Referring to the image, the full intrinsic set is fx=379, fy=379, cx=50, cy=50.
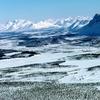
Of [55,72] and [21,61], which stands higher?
[55,72]

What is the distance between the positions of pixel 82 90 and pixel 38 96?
4.37 meters

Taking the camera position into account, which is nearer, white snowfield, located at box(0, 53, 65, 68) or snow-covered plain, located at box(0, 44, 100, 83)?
snow-covered plain, located at box(0, 44, 100, 83)

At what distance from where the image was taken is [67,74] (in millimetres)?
45594

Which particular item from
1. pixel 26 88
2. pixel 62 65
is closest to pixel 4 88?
pixel 26 88

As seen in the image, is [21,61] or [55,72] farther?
[21,61]

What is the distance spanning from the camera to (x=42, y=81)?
40.3 meters

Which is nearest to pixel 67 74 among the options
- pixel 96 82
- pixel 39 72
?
pixel 39 72

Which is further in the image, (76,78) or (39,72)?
(39,72)

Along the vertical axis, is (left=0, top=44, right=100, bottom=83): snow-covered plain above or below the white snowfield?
above

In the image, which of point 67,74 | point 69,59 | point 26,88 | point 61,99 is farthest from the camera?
point 69,59

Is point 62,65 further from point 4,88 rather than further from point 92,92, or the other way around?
point 92,92

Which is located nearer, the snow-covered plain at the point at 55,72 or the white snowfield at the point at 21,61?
the snow-covered plain at the point at 55,72

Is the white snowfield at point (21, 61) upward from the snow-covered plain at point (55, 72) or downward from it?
downward

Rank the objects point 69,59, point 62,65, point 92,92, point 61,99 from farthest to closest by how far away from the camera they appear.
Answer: point 69,59, point 62,65, point 92,92, point 61,99
